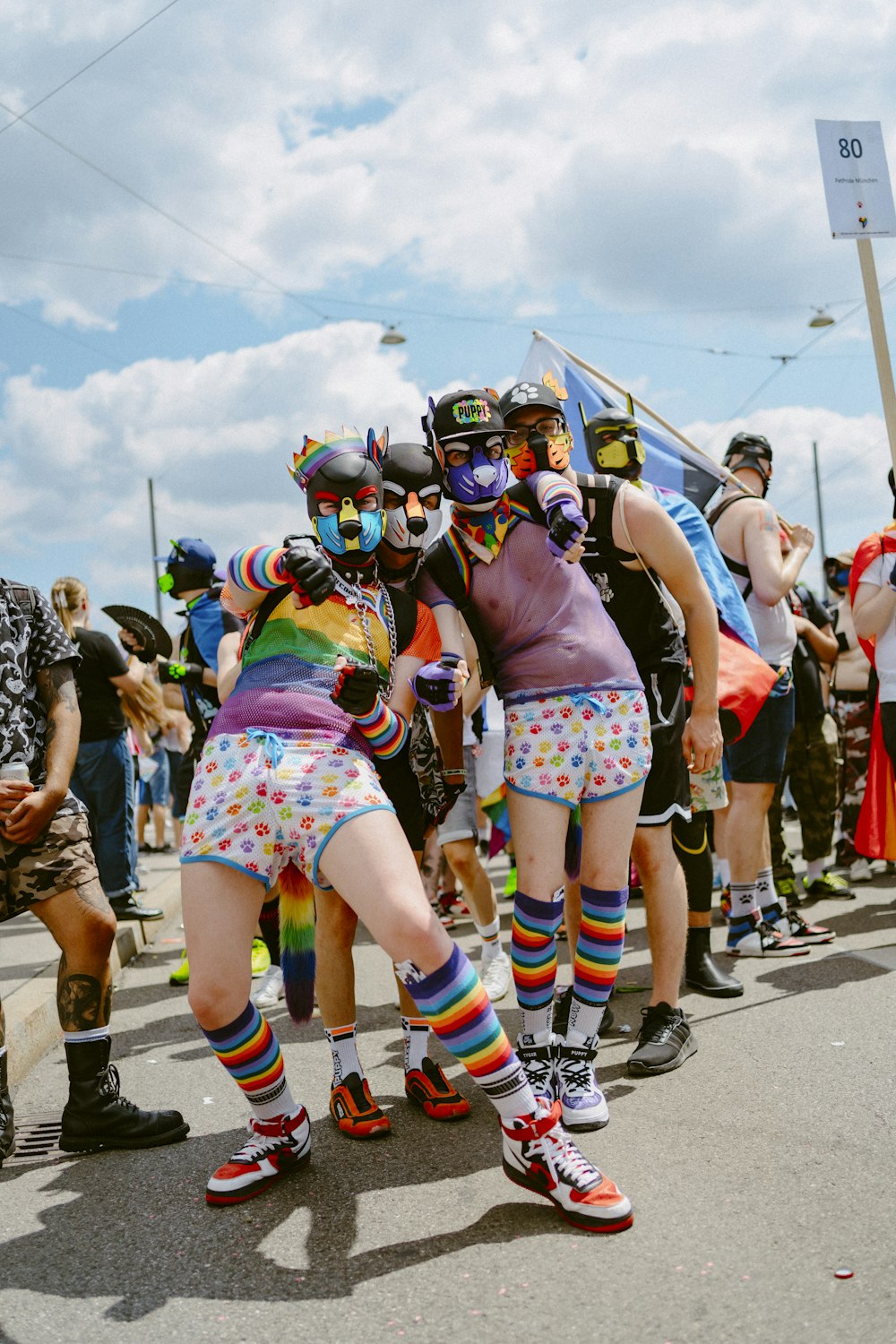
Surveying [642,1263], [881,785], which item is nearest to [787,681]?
[881,785]

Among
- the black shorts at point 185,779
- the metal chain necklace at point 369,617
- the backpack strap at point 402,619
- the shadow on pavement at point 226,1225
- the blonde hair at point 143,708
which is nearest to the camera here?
the shadow on pavement at point 226,1225

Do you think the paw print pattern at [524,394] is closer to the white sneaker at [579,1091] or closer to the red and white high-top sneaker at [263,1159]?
the white sneaker at [579,1091]

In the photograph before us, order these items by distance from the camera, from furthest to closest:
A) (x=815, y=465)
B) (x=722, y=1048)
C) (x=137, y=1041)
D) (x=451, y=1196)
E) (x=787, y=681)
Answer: (x=815, y=465)
(x=787, y=681)
(x=137, y=1041)
(x=722, y=1048)
(x=451, y=1196)

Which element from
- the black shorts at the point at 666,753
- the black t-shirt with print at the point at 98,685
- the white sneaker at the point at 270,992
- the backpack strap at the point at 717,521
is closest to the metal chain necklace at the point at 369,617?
the black shorts at the point at 666,753

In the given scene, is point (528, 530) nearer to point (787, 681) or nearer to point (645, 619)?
point (645, 619)

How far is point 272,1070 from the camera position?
325cm

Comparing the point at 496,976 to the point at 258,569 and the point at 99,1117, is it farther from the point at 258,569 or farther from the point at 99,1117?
the point at 258,569

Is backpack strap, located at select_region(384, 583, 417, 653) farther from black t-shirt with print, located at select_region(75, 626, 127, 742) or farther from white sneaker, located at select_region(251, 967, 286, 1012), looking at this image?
black t-shirt with print, located at select_region(75, 626, 127, 742)

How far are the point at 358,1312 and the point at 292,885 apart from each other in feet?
3.87

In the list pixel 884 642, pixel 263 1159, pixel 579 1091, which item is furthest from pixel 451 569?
pixel 884 642

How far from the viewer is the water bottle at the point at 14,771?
3.70 meters

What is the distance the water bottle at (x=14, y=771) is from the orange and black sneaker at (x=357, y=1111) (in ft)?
4.39

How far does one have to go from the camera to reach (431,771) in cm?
376

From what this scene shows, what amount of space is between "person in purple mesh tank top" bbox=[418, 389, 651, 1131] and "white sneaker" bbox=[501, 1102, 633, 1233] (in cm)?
57
